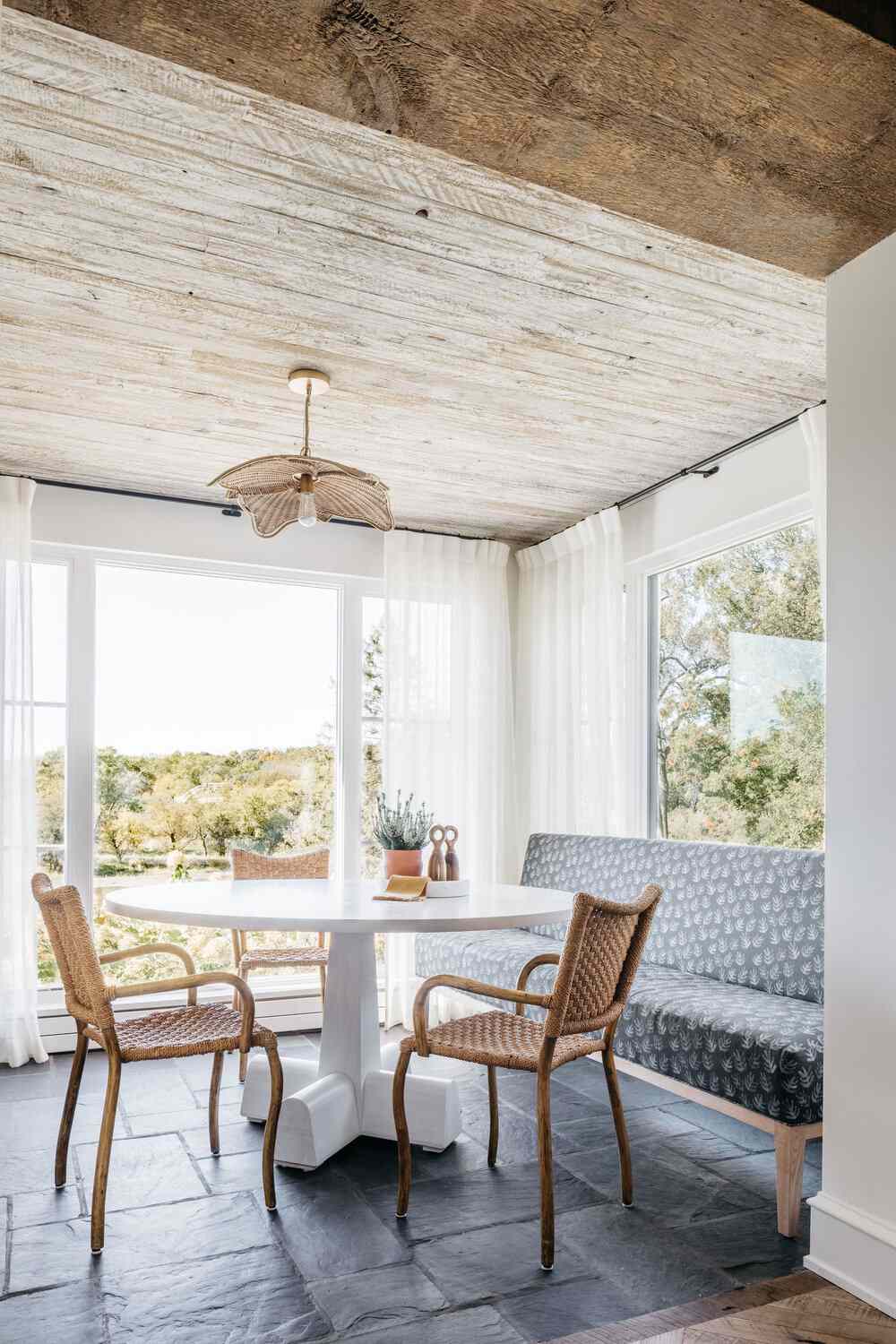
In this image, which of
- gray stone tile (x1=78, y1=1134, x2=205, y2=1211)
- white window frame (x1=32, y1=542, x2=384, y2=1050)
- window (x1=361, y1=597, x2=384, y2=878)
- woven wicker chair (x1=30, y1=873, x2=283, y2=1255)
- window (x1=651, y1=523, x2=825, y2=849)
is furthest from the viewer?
window (x1=361, y1=597, x2=384, y2=878)

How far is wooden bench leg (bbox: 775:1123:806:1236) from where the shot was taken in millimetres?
2520

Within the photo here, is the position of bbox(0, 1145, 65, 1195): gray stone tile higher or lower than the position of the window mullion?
lower

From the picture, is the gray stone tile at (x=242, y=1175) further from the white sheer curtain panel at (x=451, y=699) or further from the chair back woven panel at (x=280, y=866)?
the white sheer curtain panel at (x=451, y=699)

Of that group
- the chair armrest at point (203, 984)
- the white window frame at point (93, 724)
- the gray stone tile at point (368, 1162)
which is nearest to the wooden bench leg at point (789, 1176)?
the gray stone tile at point (368, 1162)

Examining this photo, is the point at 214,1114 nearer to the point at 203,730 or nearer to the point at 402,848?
the point at 402,848

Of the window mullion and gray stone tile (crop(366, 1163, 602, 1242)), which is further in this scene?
the window mullion

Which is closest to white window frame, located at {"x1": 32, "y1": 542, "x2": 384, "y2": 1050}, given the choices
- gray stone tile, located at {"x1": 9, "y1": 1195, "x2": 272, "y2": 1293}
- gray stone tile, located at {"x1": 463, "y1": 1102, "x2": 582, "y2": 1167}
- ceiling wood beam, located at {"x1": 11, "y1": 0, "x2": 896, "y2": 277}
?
gray stone tile, located at {"x1": 463, "y1": 1102, "x2": 582, "y2": 1167}

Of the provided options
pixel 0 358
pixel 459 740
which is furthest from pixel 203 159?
pixel 459 740

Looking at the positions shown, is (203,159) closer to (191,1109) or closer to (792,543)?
(792,543)

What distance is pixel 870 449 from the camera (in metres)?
2.26

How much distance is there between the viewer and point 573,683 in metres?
4.96

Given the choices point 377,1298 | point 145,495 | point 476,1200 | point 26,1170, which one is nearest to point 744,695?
point 476,1200

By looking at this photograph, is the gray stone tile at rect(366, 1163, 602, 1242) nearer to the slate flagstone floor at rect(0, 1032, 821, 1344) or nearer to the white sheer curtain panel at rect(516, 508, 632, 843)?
the slate flagstone floor at rect(0, 1032, 821, 1344)

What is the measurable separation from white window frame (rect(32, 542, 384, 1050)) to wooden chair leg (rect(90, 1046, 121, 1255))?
2069 millimetres
